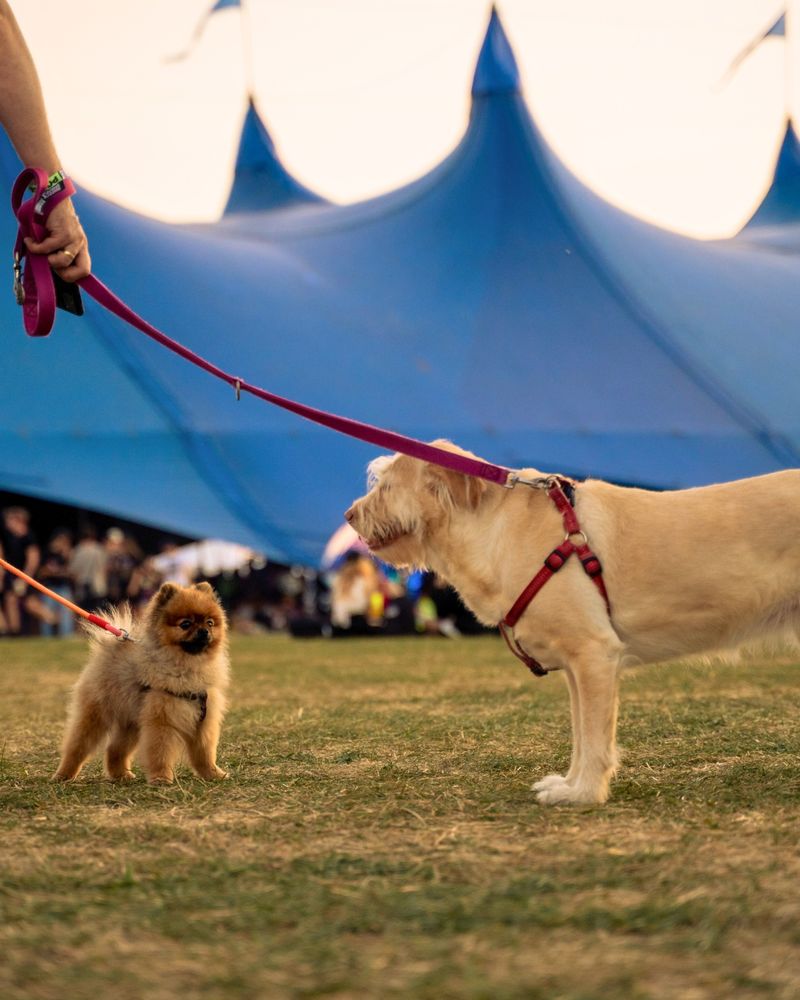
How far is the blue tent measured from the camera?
16.3 m

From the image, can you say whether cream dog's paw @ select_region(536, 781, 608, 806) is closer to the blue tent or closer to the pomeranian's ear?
the pomeranian's ear

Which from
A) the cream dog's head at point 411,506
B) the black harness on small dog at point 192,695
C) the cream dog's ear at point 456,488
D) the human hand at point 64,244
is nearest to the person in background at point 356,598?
the black harness on small dog at point 192,695

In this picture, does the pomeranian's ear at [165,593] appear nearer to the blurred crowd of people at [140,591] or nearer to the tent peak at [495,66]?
the blurred crowd of people at [140,591]

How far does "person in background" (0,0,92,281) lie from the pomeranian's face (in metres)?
1.67

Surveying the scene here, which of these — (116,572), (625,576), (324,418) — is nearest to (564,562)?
(625,576)

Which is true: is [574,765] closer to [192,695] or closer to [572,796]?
[572,796]

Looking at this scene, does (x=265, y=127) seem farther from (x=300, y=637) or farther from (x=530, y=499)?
(x=530, y=499)

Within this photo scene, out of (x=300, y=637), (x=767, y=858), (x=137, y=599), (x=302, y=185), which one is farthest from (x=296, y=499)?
(x=767, y=858)

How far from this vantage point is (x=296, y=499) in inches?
653

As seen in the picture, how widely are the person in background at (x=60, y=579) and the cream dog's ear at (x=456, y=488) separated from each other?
51.1 ft

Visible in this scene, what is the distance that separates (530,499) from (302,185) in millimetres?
21986

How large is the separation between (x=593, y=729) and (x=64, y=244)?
220 centimetres

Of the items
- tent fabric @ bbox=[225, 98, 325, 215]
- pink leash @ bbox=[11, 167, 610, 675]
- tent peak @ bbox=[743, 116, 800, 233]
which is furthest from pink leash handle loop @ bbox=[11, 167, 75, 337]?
tent peak @ bbox=[743, 116, 800, 233]

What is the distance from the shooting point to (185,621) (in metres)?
5.19
